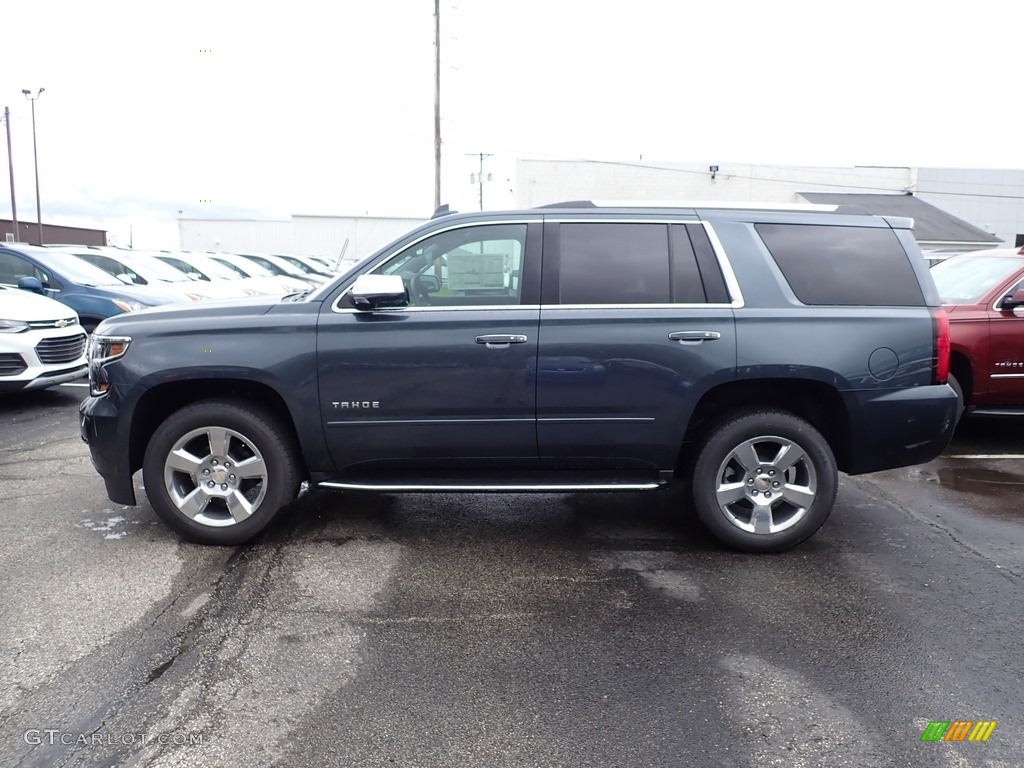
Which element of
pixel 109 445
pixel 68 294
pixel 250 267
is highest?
pixel 250 267

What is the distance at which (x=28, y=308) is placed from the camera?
8.30m

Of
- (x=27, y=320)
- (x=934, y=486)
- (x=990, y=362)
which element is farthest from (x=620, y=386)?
(x=27, y=320)

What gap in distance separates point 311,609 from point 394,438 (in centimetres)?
102

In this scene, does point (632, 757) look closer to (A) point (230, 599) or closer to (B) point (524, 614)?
(B) point (524, 614)

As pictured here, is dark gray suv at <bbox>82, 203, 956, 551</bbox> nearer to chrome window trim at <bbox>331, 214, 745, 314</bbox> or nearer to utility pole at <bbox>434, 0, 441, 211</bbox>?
chrome window trim at <bbox>331, 214, 745, 314</bbox>

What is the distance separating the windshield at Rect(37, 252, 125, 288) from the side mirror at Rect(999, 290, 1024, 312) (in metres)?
10.4

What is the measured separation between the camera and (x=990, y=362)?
6.68 metres

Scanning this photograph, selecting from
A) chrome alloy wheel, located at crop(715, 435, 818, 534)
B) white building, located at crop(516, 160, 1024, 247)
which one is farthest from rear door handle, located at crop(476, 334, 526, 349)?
white building, located at crop(516, 160, 1024, 247)

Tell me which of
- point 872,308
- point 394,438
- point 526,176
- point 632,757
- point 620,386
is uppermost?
point 526,176

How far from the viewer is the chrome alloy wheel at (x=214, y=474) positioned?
14.3 ft

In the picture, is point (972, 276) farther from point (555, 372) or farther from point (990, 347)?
point (555, 372)

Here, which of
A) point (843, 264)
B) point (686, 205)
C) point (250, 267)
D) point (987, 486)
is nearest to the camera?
point (843, 264)

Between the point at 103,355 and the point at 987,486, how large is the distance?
613 cm

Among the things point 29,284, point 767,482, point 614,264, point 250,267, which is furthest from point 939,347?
point 250,267
